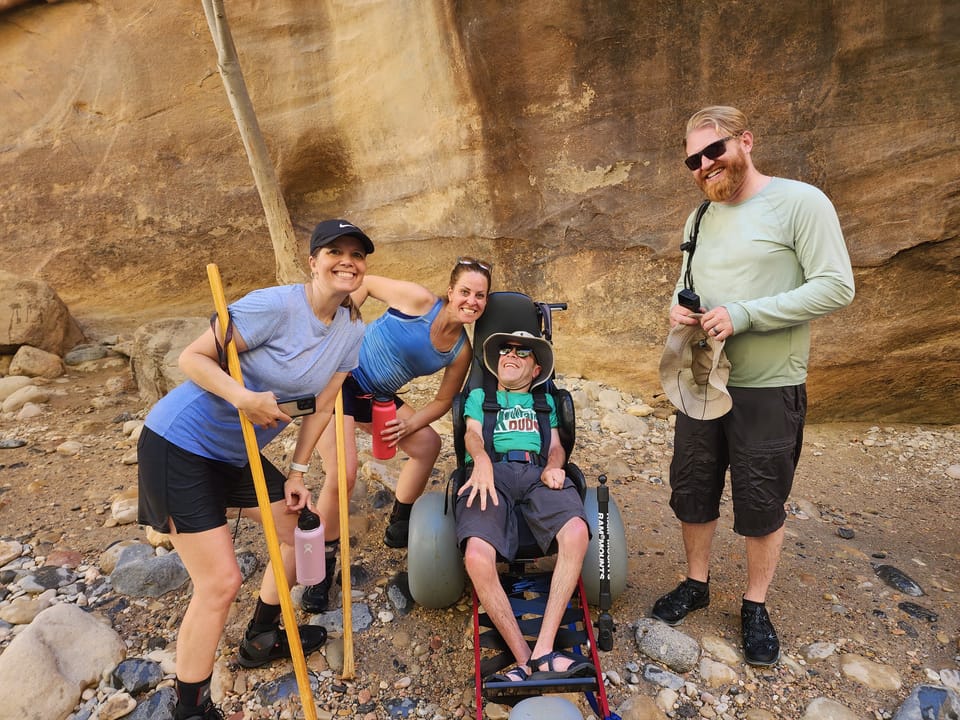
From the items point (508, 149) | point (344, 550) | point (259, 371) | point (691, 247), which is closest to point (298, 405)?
point (259, 371)

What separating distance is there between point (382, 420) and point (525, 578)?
1174 mm

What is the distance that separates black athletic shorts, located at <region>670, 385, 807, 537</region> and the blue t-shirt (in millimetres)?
1846

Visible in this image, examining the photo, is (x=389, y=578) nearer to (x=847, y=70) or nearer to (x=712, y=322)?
(x=712, y=322)

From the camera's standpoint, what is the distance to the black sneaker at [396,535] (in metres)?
4.00

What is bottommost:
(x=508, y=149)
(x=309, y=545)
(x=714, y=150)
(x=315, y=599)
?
(x=315, y=599)

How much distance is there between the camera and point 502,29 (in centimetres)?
600

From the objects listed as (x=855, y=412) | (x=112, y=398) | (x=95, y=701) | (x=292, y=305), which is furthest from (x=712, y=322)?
(x=112, y=398)

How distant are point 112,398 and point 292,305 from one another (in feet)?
17.1

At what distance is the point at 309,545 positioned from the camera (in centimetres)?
278

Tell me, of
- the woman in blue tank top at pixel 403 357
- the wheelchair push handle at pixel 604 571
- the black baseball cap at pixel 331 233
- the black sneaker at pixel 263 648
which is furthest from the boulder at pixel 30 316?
the wheelchair push handle at pixel 604 571

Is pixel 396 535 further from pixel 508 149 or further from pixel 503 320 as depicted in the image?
pixel 508 149

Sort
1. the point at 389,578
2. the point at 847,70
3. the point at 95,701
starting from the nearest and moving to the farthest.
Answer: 1. the point at 95,701
2. the point at 389,578
3. the point at 847,70

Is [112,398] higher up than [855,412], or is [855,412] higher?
[112,398]

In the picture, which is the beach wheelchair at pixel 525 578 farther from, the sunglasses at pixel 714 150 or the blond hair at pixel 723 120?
the blond hair at pixel 723 120
